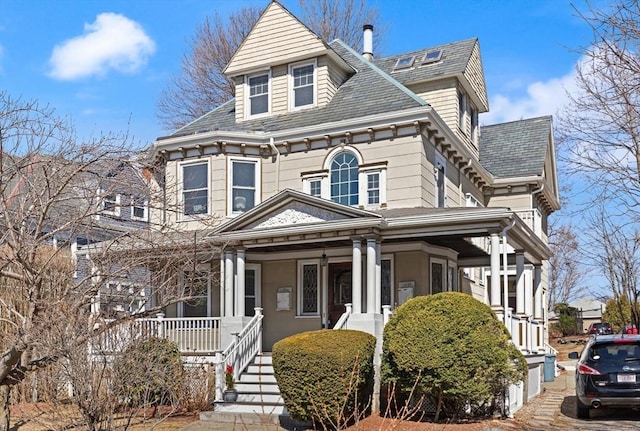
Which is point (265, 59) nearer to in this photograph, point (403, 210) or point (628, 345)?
point (403, 210)

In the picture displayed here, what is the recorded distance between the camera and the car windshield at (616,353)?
42.0 ft

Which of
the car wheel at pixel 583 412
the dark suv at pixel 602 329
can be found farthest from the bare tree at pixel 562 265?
the car wheel at pixel 583 412

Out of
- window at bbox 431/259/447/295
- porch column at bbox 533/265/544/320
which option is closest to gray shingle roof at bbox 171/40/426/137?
window at bbox 431/259/447/295

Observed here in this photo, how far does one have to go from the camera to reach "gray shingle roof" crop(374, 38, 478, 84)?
2059 centimetres

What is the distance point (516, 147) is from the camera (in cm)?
2478

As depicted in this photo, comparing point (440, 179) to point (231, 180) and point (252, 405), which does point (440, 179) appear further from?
point (252, 405)

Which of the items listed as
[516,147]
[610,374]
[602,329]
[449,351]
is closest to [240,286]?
[449,351]

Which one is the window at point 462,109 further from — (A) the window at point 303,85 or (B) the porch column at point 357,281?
(B) the porch column at point 357,281

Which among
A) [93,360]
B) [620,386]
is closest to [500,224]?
[620,386]

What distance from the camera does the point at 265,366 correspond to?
1563 centimetres

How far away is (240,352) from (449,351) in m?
5.25

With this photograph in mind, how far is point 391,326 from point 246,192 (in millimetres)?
7608

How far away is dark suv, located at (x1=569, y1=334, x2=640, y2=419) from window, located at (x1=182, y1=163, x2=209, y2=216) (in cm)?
1031

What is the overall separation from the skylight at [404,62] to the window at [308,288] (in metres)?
7.74
